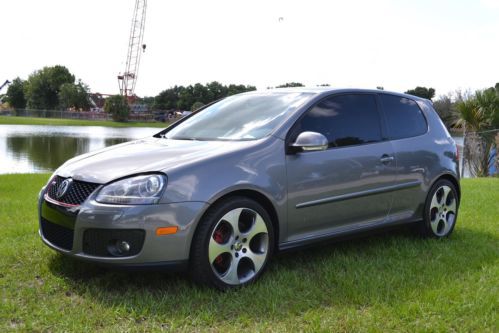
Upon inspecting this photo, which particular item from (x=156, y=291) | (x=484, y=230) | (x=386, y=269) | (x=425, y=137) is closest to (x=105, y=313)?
(x=156, y=291)

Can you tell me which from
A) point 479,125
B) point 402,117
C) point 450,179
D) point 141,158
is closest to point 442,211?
point 450,179

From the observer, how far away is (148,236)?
342cm

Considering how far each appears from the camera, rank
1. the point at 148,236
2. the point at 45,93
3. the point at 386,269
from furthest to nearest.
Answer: the point at 45,93
the point at 386,269
the point at 148,236

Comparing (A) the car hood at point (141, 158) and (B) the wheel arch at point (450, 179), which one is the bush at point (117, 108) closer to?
(B) the wheel arch at point (450, 179)

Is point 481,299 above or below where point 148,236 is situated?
below

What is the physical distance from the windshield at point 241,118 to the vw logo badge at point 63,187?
1137 mm

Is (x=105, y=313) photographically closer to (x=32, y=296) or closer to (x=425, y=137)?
(x=32, y=296)

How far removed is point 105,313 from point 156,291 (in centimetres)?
48

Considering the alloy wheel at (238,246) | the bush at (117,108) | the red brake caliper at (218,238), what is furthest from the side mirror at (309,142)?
the bush at (117,108)

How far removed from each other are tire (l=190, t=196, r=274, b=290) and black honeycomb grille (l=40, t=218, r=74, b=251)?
893mm

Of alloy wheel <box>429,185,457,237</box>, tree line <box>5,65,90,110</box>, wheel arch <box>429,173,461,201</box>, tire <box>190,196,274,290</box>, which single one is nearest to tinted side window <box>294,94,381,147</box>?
tire <box>190,196,274,290</box>

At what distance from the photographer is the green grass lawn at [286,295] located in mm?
3217

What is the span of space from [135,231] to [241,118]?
157 cm

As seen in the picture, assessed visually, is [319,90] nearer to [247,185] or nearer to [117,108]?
[247,185]
